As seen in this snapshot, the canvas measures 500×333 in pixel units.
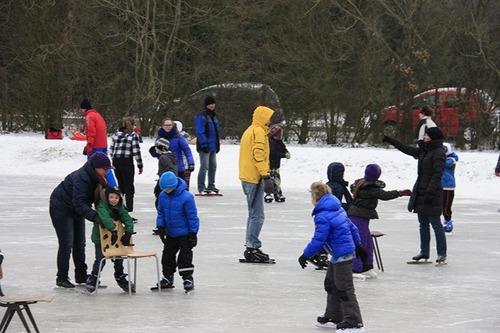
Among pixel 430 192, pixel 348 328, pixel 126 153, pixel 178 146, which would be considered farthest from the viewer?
pixel 126 153

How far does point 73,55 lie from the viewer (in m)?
31.1

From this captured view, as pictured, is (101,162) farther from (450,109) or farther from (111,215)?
(450,109)

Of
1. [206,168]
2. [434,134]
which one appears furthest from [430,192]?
[206,168]

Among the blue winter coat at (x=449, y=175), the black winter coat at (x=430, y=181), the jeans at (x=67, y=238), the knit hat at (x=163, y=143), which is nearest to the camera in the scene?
the jeans at (x=67, y=238)

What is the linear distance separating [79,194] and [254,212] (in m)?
2.74

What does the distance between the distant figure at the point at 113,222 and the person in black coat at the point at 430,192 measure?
361 centimetres

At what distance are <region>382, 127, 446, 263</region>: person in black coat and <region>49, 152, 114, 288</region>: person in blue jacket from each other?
373 centimetres

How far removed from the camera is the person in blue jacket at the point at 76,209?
990 cm

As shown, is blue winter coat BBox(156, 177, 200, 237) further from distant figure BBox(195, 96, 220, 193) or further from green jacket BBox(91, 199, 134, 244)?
distant figure BBox(195, 96, 220, 193)

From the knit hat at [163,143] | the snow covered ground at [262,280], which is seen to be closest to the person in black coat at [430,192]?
the snow covered ground at [262,280]

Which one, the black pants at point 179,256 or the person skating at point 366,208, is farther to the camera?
the person skating at point 366,208

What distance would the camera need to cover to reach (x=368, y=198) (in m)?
11.3

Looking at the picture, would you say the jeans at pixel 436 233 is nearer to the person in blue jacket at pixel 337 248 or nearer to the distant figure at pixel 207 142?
the person in blue jacket at pixel 337 248

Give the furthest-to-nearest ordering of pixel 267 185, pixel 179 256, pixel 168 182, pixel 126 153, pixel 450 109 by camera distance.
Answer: pixel 450 109 → pixel 126 153 → pixel 267 185 → pixel 179 256 → pixel 168 182
